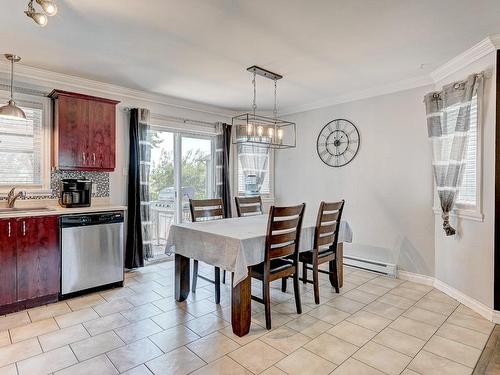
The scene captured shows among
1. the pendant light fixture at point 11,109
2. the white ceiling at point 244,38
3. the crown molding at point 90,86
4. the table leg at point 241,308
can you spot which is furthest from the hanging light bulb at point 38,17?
the table leg at point 241,308

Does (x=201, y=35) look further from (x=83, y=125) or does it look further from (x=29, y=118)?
(x=29, y=118)

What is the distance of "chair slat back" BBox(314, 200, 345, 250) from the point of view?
3.04 meters

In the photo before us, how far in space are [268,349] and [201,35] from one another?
2644 mm

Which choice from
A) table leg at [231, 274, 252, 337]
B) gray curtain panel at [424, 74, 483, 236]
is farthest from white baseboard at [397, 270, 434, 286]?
table leg at [231, 274, 252, 337]

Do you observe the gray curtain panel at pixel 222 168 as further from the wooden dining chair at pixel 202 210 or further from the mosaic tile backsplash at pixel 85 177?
the mosaic tile backsplash at pixel 85 177

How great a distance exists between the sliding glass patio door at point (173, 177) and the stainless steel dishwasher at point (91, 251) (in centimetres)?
105

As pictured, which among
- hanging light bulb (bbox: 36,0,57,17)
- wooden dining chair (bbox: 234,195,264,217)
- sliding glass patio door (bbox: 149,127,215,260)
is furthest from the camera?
sliding glass patio door (bbox: 149,127,215,260)

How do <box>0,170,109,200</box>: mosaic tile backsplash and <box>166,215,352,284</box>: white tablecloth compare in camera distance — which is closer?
<box>166,215,352,284</box>: white tablecloth

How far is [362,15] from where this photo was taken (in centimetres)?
229

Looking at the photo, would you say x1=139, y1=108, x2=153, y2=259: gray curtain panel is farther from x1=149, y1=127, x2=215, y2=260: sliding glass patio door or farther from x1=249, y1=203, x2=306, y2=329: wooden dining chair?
x1=249, y1=203, x2=306, y2=329: wooden dining chair

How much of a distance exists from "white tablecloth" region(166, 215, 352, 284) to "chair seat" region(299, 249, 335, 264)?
0.12 m

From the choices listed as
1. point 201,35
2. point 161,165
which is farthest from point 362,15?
point 161,165

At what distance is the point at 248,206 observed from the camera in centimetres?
411

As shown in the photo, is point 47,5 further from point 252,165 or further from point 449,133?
point 252,165
